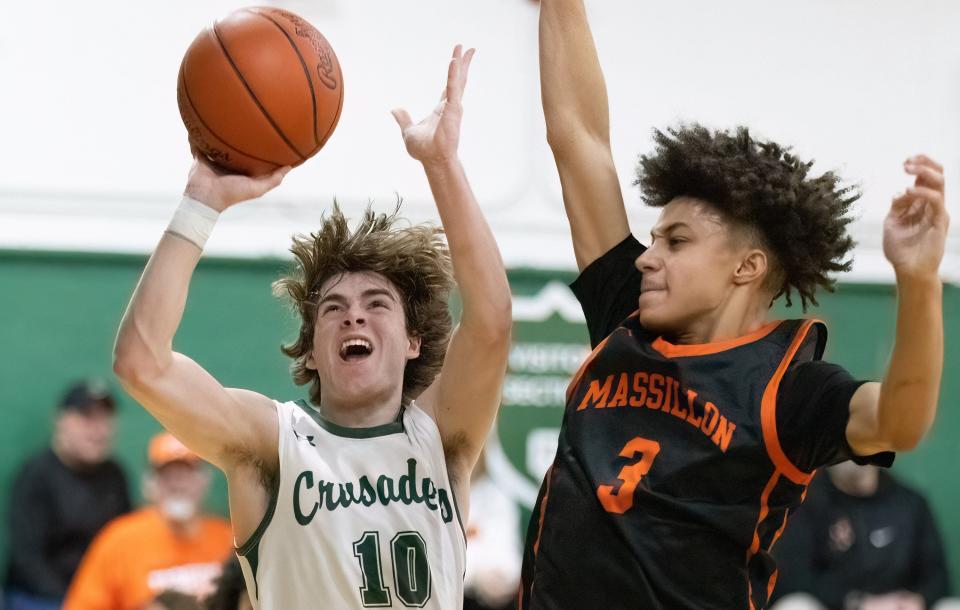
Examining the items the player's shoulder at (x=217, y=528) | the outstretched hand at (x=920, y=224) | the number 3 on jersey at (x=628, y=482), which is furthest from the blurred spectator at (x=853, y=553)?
the outstretched hand at (x=920, y=224)

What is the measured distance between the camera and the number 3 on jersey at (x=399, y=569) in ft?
10.3

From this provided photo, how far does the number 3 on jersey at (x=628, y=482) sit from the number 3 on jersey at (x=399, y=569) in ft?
1.65

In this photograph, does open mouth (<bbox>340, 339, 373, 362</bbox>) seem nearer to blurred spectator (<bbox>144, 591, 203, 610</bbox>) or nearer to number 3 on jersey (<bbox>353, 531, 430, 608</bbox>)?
number 3 on jersey (<bbox>353, 531, 430, 608</bbox>)

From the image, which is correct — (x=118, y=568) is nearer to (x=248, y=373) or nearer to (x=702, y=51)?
(x=248, y=373)

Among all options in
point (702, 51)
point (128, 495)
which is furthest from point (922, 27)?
point (128, 495)

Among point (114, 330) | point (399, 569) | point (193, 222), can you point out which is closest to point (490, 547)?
point (114, 330)

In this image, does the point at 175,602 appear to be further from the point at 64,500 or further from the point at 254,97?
the point at 254,97

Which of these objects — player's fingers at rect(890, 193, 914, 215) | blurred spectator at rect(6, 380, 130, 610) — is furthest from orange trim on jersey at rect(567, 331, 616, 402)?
blurred spectator at rect(6, 380, 130, 610)

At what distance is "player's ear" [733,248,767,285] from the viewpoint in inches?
123

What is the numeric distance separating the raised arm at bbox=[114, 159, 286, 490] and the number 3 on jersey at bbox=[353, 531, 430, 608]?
34cm

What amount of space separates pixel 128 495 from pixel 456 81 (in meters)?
4.48

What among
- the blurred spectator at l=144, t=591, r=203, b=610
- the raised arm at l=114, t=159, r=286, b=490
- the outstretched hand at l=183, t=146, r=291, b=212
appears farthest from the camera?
the blurred spectator at l=144, t=591, r=203, b=610

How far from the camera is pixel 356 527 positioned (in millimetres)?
3178

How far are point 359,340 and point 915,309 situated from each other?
136 centimetres
